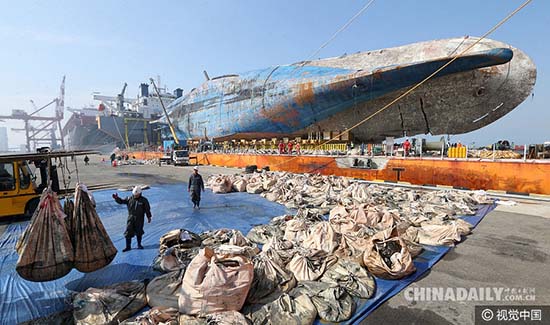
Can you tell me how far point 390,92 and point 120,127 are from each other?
54684 millimetres

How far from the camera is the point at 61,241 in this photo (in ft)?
10.5

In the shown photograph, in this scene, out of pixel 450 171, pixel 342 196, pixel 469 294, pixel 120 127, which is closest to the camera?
pixel 469 294

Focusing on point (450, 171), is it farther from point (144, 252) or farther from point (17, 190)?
point (17, 190)

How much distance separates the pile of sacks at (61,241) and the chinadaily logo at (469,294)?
427cm

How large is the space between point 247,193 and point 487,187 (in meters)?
9.61

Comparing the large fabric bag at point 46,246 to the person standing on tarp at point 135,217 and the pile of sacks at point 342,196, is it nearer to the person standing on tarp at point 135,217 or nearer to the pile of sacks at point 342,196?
the person standing on tarp at point 135,217

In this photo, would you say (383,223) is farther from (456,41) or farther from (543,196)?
(456,41)

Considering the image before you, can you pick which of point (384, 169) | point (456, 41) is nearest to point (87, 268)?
point (384, 169)

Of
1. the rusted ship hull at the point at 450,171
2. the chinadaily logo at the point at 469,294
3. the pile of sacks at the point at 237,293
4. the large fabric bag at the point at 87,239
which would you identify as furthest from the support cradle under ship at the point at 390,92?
the large fabric bag at the point at 87,239

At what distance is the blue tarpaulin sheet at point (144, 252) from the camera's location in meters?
3.38

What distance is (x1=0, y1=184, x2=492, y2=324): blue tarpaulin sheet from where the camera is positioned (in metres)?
3.38

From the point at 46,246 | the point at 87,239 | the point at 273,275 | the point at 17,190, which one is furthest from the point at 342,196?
the point at 17,190

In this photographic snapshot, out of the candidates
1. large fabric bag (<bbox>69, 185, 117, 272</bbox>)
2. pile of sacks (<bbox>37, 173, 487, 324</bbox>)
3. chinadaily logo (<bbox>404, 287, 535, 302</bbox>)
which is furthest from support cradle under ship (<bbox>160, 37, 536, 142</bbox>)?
large fabric bag (<bbox>69, 185, 117, 272</bbox>)

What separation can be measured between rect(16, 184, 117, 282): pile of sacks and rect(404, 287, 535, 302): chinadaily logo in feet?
14.0
